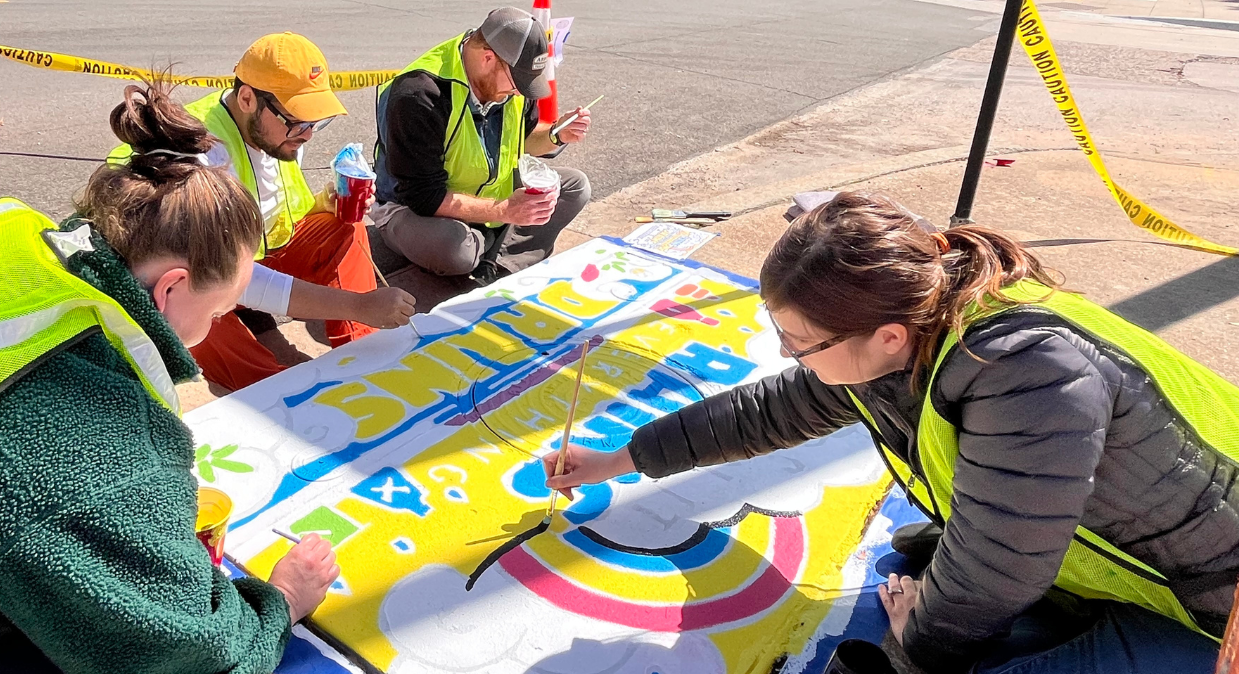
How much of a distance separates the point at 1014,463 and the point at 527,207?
2.14 metres

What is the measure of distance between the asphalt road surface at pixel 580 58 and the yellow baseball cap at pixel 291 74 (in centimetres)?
213

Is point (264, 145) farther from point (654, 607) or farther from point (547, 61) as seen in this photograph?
point (654, 607)

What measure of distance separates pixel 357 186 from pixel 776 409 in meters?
1.49

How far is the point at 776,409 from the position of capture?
1.99m

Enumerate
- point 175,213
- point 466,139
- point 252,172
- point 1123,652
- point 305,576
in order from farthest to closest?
point 466,139
point 252,172
point 305,576
point 1123,652
point 175,213

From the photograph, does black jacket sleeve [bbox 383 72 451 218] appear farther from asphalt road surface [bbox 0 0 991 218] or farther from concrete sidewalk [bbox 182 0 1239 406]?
asphalt road surface [bbox 0 0 991 218]

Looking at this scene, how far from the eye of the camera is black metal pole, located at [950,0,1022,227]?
354cm

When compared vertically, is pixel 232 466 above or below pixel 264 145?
below

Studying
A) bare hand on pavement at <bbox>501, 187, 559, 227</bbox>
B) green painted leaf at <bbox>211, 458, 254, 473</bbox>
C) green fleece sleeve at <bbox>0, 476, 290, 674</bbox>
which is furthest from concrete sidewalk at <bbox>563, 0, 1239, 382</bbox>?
green fleece sleeve at <bbox>0, 476, 290, 674</bbox>

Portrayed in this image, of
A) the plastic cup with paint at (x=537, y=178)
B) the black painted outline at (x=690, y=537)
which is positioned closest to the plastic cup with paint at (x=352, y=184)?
the plastic cup with paint at (x=537, y=178)

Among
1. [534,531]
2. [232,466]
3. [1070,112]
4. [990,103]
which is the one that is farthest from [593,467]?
[1070,112]

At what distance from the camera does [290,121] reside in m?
2.63

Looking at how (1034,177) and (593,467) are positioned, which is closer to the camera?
(593,467)

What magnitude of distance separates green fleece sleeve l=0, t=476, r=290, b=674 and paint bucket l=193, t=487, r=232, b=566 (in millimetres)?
241
